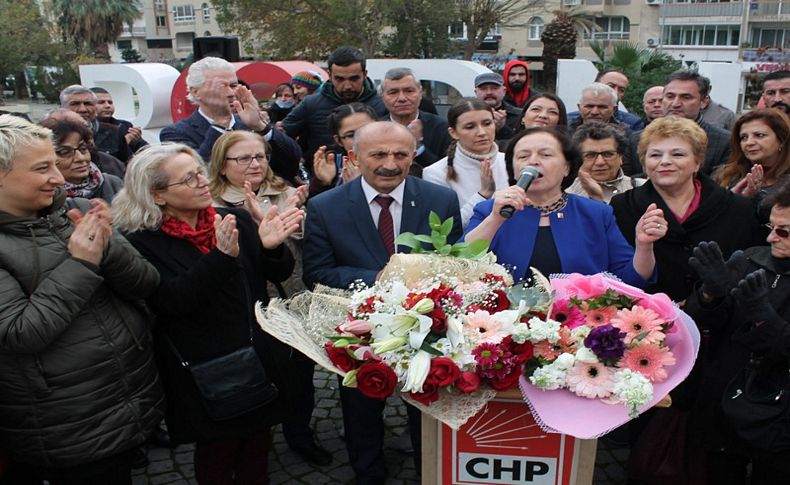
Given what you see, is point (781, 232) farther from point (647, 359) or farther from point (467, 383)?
point (467, 383)

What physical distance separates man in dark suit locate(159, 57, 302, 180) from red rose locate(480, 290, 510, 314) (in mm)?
2793

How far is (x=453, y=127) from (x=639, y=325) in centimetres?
252

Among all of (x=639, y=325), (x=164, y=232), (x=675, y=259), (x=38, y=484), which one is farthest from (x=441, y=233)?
(x=38, y=484)

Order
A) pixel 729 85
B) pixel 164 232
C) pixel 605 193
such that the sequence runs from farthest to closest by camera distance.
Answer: pixel 729 85 → pixel 605 193 → pixel 164 232

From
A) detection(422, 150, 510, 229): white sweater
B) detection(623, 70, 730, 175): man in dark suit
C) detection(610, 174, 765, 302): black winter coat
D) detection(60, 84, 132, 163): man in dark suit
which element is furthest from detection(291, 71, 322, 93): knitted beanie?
detection(610, 174, 765, 302): black winter coat

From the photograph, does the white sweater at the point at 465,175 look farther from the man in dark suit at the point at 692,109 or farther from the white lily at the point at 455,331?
the white lily at the point at 455,331

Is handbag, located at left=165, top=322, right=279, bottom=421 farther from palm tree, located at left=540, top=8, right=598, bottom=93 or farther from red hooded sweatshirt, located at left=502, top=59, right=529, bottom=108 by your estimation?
palm tree, located at left=540, top=8, right=598, bottom=93

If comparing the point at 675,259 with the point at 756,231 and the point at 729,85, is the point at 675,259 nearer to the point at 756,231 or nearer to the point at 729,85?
the point at 756,231

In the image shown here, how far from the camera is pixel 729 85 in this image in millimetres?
9117

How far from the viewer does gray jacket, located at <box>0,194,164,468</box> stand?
2.42m

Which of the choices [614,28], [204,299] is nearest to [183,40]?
[614,28]

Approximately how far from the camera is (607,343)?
214cm

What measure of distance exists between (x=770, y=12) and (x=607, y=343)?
44.3 meters

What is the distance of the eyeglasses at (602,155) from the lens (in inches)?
165
